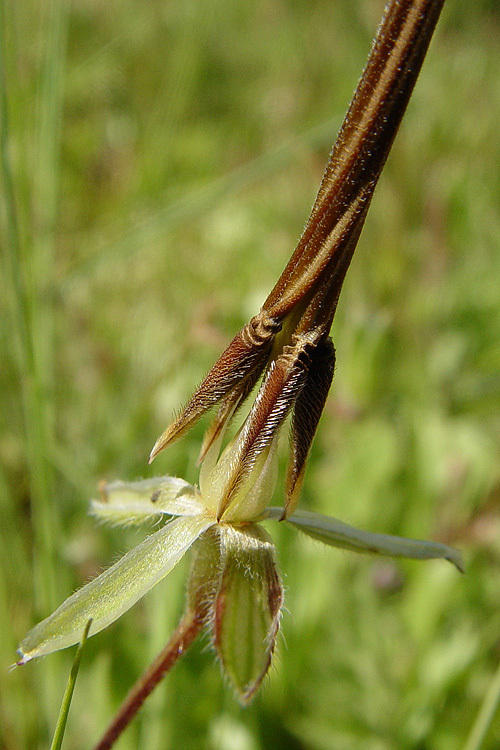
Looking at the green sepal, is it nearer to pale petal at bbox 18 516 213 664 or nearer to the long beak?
pale petal at bbox 18 516 213 664

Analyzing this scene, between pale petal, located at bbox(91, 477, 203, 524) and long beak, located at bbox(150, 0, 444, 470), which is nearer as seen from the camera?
long beak, located at bbox(150, 0, 444, 470)

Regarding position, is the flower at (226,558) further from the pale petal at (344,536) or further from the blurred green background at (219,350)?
the blurred green background at (219,350)

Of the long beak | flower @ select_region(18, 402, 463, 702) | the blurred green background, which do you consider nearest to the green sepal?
flower @ select_region(18, 402, 463, 702)

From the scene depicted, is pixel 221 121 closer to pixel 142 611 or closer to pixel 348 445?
pixel 348 445

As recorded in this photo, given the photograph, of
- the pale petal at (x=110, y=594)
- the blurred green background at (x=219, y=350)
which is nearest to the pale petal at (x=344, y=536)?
the pale petal at (x=110, y=594)

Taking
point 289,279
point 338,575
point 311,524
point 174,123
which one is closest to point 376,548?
point 311,524

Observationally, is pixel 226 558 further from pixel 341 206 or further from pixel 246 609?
pixel 341 206

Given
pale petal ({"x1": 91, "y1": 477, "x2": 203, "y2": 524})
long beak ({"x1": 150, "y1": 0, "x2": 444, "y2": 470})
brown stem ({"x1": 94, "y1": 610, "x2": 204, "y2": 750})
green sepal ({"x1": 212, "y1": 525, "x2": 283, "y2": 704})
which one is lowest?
brown stem ({"x1": 94, "y1": 610, "x2": 204, "y2": 750})
